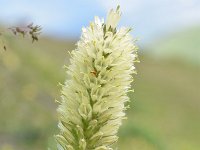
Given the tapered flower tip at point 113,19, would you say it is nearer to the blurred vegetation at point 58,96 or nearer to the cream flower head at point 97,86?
the cream flower head at point 97,86

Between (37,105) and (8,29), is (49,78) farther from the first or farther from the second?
(8,29)

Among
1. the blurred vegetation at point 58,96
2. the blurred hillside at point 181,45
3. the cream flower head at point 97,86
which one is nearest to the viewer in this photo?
the cream flower head at point 97,86

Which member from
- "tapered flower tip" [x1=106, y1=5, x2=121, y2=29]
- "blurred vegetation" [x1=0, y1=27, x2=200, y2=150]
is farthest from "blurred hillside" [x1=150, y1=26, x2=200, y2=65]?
"tapered flower tip" [x1=106, y1=5, x2=121, y2=29]

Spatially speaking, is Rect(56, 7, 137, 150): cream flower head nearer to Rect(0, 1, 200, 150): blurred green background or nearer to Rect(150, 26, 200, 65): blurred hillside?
Rect(0, 1, 200, 150): blurred green background

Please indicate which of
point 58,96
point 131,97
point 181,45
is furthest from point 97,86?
point 181,45

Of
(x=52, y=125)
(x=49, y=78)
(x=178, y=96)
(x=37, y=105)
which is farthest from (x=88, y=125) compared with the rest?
(x=178, y=96)

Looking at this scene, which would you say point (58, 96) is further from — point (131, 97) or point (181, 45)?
point (181, 45)

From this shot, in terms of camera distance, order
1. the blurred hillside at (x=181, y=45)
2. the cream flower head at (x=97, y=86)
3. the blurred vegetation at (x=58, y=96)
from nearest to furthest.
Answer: the cream flower head at (x=97, y=86) → the blurred vegetation at (x=58, y=96) → the blurred hillside at (x=181, y=45)

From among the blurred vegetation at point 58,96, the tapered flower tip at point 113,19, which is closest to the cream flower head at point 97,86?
the tapered flower tip at point 113,19
